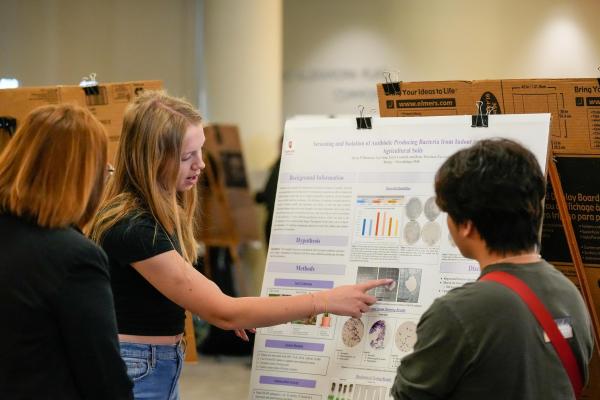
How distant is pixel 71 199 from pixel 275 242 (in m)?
0.99

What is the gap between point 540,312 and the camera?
1.38m

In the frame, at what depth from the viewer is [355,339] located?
2145 millimetres

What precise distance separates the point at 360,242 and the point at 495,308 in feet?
2.95

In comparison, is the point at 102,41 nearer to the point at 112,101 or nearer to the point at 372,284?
the point at 112,101

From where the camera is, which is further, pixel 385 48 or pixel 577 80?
pixel 385 48

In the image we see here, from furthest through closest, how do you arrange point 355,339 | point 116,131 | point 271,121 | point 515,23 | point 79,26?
1. point 515,23
2. point 79,26
3. point 271,121
4. point 116,131
5. point 355,339

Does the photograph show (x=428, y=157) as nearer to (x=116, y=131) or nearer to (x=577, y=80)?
(x=577, y=80)

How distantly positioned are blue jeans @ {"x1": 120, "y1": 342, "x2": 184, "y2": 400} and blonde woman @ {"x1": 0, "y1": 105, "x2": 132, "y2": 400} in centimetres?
41

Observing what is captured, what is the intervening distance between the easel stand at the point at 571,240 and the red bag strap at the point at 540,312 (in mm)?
832

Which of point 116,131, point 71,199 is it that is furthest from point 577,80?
point 116,131

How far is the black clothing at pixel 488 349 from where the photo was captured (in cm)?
134

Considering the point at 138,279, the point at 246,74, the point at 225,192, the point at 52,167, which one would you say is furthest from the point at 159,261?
the point at 246,74

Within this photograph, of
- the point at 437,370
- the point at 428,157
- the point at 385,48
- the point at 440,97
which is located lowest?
the point at 437,370

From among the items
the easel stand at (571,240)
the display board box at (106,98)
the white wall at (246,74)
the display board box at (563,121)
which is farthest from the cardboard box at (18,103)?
the white wall at (246,74)
